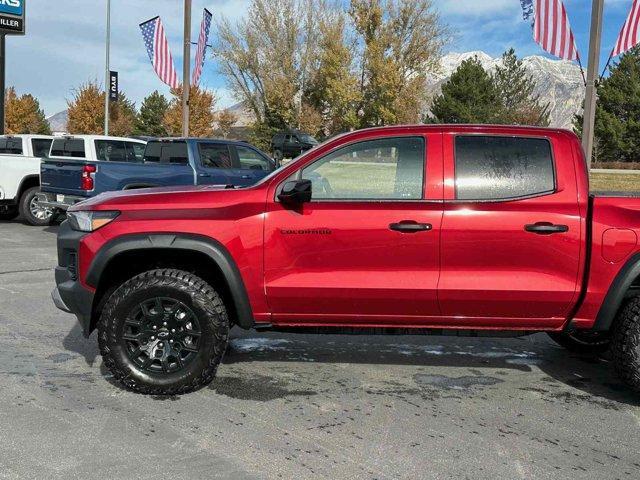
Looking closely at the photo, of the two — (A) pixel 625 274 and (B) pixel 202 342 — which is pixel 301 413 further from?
(A) pixel 625 274

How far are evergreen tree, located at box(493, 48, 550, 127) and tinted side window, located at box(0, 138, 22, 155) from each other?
47.4m

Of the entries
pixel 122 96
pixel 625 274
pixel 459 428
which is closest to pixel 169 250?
pixel 459 428

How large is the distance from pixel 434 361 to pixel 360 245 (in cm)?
156

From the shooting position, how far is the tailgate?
11.1m

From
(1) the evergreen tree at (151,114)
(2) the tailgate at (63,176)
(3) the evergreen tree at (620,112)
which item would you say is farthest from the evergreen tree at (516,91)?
(2) the tailgate at (63,176)

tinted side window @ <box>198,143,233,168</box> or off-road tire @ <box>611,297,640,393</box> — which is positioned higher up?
tinted side window @ <box>198,143,233,168</box>

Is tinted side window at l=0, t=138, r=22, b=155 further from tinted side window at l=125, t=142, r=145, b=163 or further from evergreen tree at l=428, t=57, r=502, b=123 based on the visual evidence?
evergreen tree at l=428, t=57, r=502, b=123

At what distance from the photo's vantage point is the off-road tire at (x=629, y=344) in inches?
167

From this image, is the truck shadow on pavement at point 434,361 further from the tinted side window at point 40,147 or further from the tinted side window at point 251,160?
the tinted side window at point 40,147

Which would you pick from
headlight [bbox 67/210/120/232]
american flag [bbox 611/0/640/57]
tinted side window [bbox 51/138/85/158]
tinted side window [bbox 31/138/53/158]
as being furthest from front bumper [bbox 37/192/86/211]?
american flag [bbox 611/0/640/57]

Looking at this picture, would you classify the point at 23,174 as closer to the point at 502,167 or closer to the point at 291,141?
the point at 502,167

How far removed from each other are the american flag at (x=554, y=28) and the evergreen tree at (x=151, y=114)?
6531 cm

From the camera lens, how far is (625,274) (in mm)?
4215

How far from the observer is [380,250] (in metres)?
4.28
